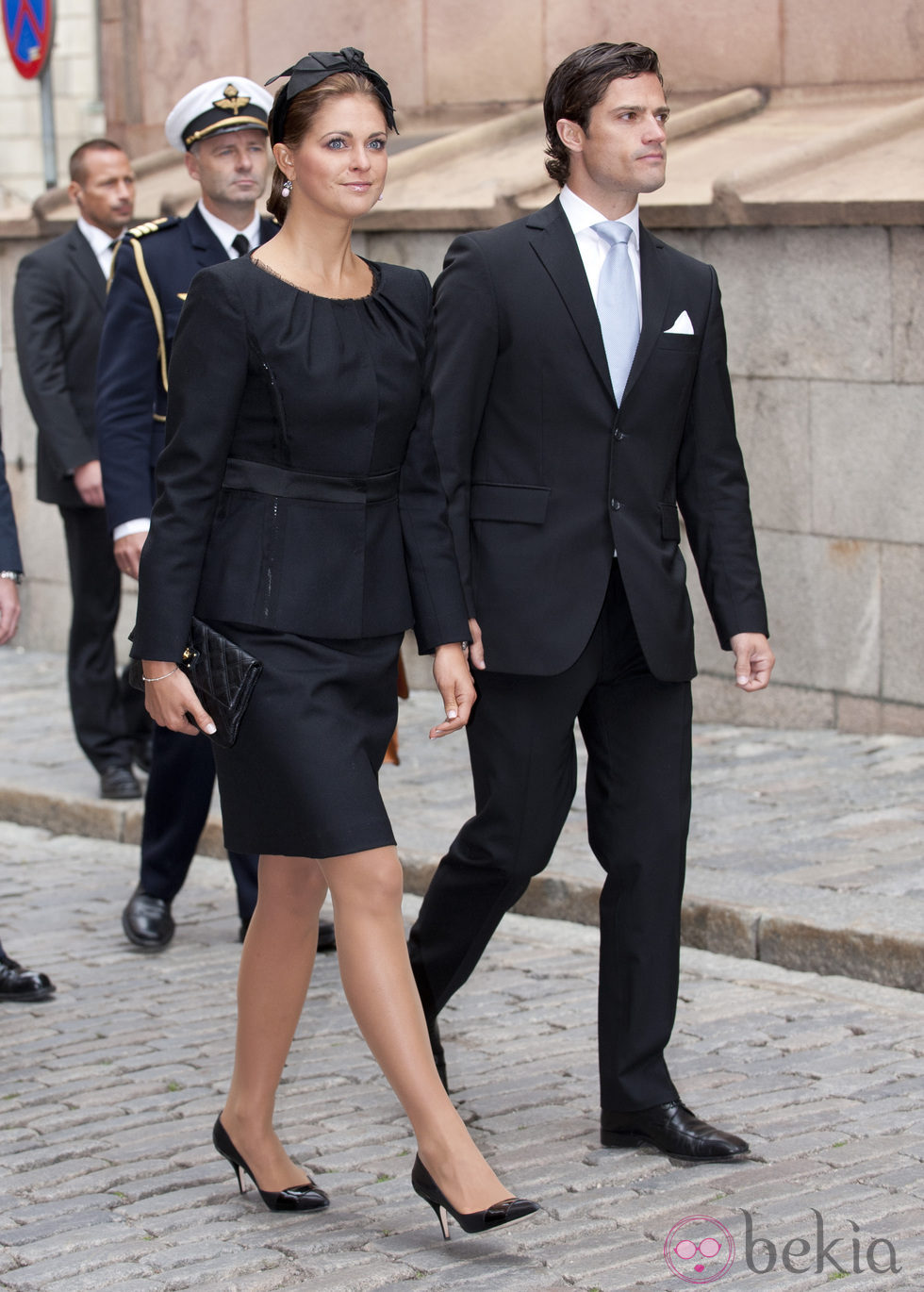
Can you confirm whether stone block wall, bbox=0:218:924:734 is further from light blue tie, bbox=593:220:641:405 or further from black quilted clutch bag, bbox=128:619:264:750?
black quilted clutch bag, bbox=128:619:264:750

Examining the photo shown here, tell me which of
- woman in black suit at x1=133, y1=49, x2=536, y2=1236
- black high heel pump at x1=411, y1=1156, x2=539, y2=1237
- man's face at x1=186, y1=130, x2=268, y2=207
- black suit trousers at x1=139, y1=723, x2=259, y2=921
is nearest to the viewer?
black high heel pump at x1=411, y1=1156, x2=539, y2=1237

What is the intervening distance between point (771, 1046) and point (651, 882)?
935 millimetres

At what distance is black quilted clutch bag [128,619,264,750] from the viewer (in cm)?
372

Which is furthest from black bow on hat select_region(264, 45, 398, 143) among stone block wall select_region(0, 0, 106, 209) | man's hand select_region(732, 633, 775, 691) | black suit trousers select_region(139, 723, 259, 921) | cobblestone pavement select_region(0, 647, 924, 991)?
stone block wall select_region(0, 0, 106, 209)

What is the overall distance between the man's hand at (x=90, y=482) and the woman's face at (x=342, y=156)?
4.28 metres

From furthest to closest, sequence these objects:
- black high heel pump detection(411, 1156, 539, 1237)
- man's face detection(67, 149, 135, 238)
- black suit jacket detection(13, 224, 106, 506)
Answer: man's face detection(67, 149, 135, 238), black suit jacket detection(13, 224, 106, 506), black high heel pump detection(411, 1156, 539, 1237)

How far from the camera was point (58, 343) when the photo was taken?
27.2 ft

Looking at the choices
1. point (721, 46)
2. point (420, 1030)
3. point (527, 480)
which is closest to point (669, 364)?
point (527, 480)

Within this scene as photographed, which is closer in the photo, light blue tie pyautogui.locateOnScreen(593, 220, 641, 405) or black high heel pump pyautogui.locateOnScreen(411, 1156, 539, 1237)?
black high heel pump pyautogui.locateOnScreen(411, 1156, 539, 1237)

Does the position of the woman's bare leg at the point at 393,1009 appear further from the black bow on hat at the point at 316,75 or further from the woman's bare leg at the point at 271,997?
the black bow on hat at the point at 316,75

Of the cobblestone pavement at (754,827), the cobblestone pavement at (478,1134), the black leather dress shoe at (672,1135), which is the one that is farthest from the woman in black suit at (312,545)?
the cobblestone pavement at (754,827)

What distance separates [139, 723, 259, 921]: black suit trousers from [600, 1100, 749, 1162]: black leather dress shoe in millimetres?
1878

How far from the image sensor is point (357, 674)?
3.81 metres

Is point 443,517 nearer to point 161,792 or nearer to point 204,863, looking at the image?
point 161,792
